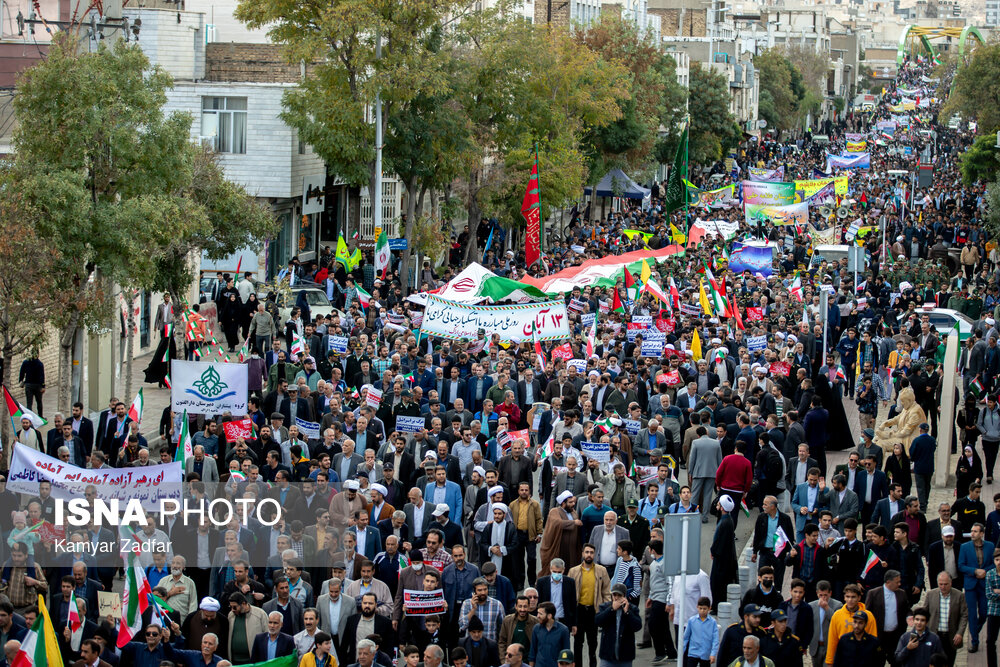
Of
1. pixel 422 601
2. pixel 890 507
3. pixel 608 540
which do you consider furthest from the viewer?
pixel 890 507

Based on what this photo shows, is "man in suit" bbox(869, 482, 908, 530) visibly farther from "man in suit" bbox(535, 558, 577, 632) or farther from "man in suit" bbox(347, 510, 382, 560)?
"man in suit" bbox(347, 510, 382, 560)

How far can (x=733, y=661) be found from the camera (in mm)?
11570

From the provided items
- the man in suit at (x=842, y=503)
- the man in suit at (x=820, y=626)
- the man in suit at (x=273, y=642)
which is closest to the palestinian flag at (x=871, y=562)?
the man in suit at (x=820, y=626)

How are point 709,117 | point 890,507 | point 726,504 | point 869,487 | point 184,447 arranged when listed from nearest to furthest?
1. point 726,504
2. point 890,507
3. point 869,487
4. point 184,447
5. point 709,117

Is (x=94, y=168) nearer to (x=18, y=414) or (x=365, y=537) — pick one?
(x=18, y=414)

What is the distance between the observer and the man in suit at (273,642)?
11727 millimetres

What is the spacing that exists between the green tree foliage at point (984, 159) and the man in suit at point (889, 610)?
41137 millimetres

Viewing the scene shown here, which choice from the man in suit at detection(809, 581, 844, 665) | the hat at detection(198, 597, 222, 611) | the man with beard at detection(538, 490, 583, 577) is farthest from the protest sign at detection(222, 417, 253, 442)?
the man in suit at detection(809, 581, 844, 665)

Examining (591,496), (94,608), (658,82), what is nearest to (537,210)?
(591,496)

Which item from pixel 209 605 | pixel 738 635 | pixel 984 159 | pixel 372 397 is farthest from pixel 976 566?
pixel 984 159

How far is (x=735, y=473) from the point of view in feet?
55.1

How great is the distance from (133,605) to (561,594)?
3.43 m

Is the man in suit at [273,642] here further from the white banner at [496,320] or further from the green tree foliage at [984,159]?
the green tree foliage at [984,159]

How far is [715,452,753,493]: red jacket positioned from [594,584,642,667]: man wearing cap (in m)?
4.39
